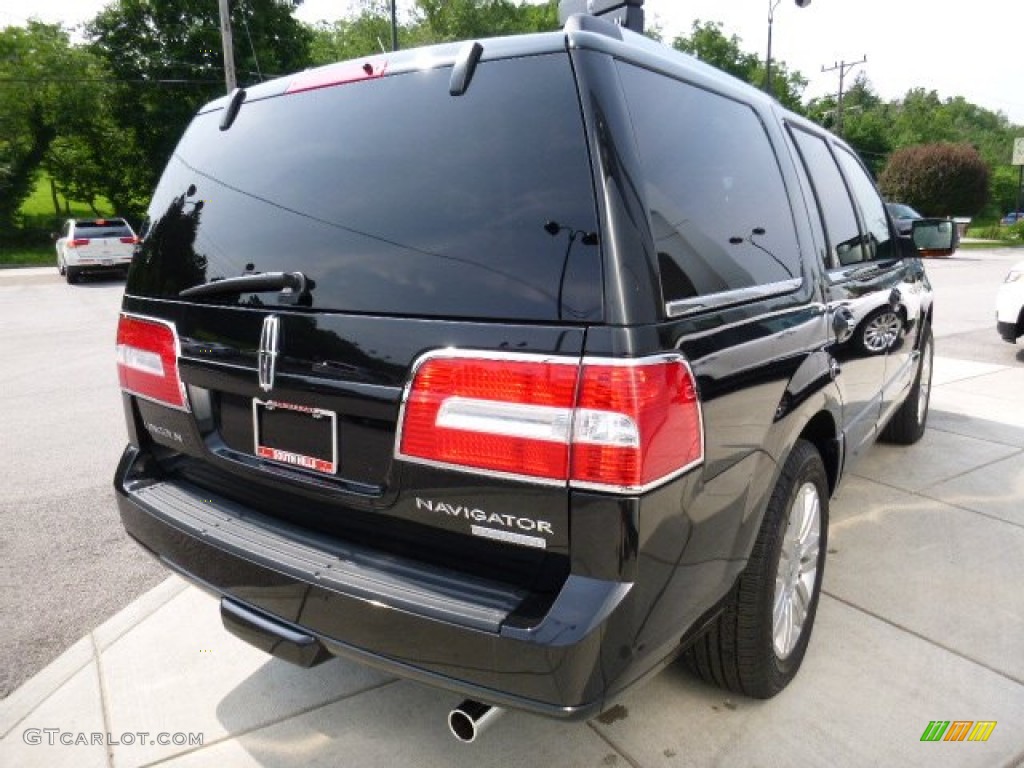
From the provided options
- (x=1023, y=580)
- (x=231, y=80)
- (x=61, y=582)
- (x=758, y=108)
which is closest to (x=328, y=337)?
Answer: (x=758, y=108)

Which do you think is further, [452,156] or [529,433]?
[452,156]

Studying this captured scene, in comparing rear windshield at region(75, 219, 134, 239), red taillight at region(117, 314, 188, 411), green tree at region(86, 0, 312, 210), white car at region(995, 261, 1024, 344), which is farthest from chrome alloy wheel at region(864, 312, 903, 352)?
green tree at region(86, 0, 312, 210)

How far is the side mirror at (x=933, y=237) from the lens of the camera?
4590mm

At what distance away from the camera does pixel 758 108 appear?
2.47 metres

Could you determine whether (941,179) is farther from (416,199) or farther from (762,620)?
(416,199)

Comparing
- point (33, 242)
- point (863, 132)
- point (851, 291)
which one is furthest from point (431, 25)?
point (851, 291)

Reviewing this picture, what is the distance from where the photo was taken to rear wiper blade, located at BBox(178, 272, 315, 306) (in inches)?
74.9

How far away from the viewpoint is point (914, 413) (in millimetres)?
4852

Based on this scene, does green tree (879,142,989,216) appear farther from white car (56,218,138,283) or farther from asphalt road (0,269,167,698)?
asphalt road (0,269,167,698)

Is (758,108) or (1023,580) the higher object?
(758,108)

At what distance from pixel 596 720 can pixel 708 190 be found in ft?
5.34

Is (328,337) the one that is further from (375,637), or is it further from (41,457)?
(41,457)

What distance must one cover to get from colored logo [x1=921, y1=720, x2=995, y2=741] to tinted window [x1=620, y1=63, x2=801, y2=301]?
146 centimetres

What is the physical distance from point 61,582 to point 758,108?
3.45 meters
